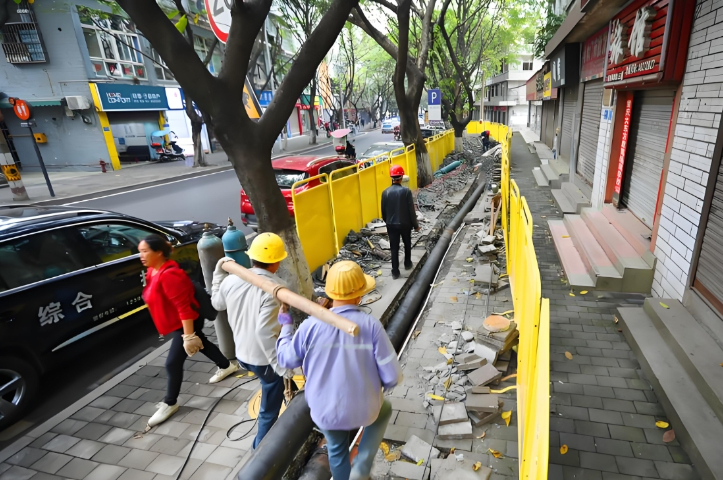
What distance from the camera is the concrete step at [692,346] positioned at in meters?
3.21

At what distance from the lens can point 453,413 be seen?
3.56 metres

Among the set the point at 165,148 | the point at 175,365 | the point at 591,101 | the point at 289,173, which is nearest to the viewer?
the point at 175,365

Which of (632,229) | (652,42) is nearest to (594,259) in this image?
(632,229)

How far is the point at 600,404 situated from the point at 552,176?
36.1ft

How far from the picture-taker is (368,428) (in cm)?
282

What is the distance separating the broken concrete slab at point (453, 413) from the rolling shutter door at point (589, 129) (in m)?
7.99

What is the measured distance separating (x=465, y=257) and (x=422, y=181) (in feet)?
21.3

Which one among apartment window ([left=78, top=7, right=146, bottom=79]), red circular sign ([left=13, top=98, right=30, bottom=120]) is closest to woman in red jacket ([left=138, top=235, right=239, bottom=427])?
red circular sign ([left=13, top=98, right=30, bottom=120])

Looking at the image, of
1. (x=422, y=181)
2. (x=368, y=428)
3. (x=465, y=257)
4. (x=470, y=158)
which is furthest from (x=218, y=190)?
(x=368, y=428)

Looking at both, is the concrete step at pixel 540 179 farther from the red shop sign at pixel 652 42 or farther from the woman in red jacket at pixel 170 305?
the woman in red jacket at pixel 170 305

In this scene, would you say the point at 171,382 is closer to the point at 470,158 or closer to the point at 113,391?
the point at 113,391

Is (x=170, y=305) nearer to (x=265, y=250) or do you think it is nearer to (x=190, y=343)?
(x=190, y=343)

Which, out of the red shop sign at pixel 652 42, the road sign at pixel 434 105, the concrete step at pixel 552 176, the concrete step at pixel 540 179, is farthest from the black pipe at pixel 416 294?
the road sign at pixel 434 105

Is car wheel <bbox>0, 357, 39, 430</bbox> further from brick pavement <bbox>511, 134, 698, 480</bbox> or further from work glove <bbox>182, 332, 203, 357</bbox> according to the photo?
brick pavement <bbox>511, 134, 698, 480</bbox>
